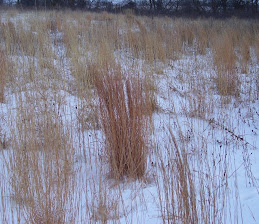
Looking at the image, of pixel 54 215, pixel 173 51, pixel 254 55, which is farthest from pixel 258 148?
pixel 254 55

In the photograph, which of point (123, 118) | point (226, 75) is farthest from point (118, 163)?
point (226, 75)

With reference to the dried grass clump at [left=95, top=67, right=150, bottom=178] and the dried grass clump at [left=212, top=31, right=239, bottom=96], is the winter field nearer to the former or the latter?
the dried grass clump at [left=95, top=67, right=150, bottom=178]

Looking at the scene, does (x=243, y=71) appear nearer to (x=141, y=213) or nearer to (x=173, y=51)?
(x=173, y=51)

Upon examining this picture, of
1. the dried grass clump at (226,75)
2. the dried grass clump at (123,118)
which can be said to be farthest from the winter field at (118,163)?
the dried grass clump at (226,75)

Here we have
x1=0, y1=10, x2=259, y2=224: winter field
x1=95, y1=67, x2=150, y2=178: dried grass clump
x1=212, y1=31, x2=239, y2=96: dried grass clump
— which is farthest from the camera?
x1=212, y1=31, x2=239, y2=96: dried grass clump

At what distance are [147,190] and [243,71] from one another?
14.4ft

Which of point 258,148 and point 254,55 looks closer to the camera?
point 258,148

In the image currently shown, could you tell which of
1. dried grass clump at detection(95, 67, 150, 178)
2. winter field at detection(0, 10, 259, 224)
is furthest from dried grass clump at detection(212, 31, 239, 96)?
dried grass clump at detection(95, 67, 150, 178)

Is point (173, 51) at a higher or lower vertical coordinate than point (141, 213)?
higher

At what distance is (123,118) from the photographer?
222 cm

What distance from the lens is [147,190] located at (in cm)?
222

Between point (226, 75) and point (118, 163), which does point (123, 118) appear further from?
point (226, 75)

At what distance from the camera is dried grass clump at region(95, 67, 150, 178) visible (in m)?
2.23

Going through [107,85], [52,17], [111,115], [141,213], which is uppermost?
[52,17]
